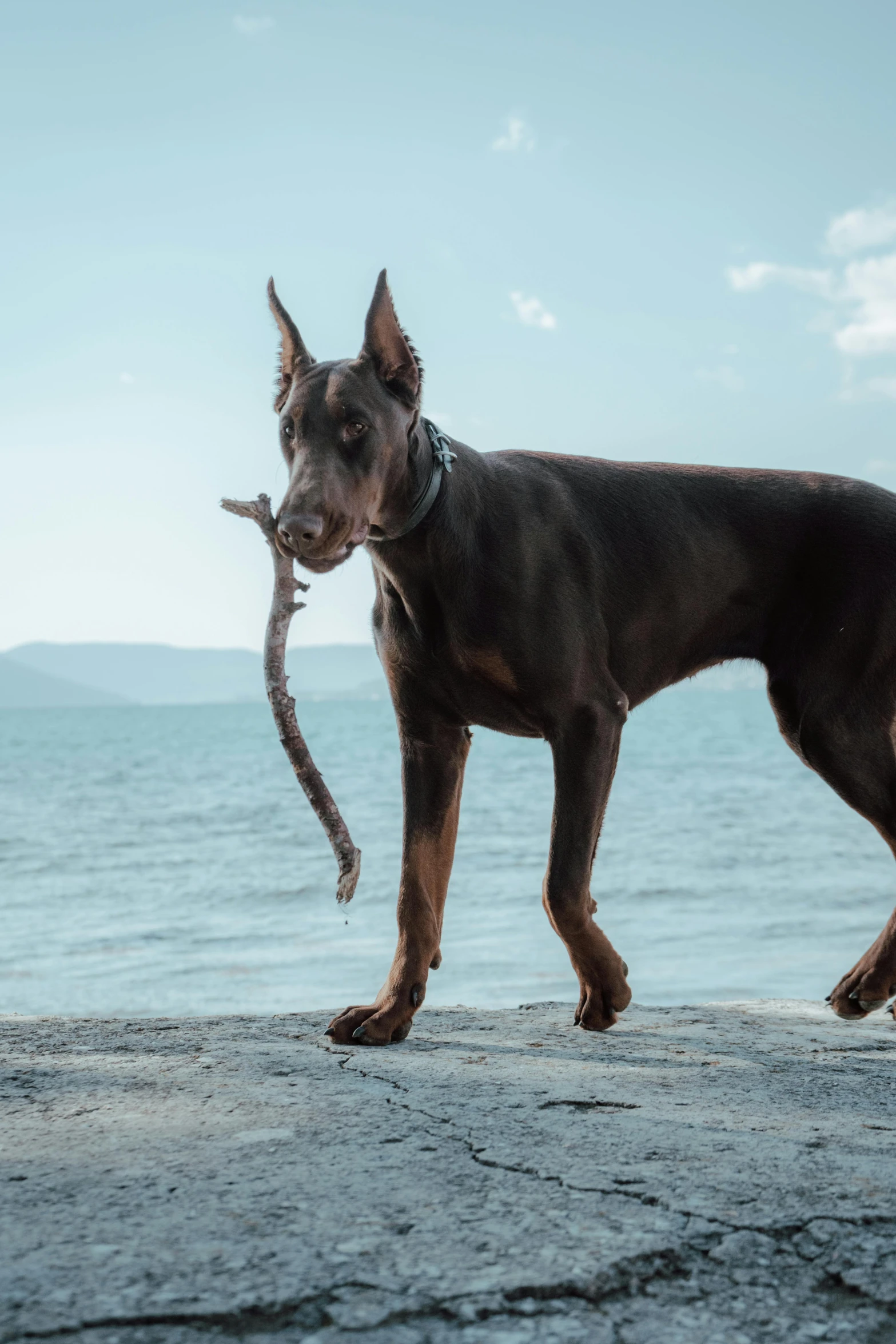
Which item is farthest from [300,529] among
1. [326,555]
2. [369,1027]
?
[369,1027]

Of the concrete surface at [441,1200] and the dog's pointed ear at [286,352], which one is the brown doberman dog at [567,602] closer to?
the dog's pointed ear at [286,352]

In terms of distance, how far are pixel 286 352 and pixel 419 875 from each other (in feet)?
5.90

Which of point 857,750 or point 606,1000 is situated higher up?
point 857,750

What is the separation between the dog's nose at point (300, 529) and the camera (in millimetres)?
3291

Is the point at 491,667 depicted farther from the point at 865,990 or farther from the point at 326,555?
the point at 865,990

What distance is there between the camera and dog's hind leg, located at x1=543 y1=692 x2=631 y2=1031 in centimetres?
383

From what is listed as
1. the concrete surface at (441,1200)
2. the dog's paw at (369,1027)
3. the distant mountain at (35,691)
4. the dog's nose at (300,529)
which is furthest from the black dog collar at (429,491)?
the distant mountain at (35,691)

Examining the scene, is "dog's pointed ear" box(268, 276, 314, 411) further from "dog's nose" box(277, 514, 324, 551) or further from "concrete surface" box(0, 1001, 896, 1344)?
"concrete surface" box(0, 1001, 896, 1344)

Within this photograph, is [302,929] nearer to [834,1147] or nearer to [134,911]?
[134,911]

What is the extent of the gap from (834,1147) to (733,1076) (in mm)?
825

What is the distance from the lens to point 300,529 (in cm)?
329

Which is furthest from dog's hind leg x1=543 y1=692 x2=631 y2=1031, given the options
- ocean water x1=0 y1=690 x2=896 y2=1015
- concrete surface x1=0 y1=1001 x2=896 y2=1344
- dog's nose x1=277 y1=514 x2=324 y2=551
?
ocean water x1=0 y1=690 x2=896 y2=1015

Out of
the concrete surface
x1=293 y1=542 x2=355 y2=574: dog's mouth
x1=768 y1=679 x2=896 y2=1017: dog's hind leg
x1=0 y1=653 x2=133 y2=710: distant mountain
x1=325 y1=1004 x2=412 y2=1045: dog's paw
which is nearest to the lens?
the concrete surface

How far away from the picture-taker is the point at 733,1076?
3.31 meters
